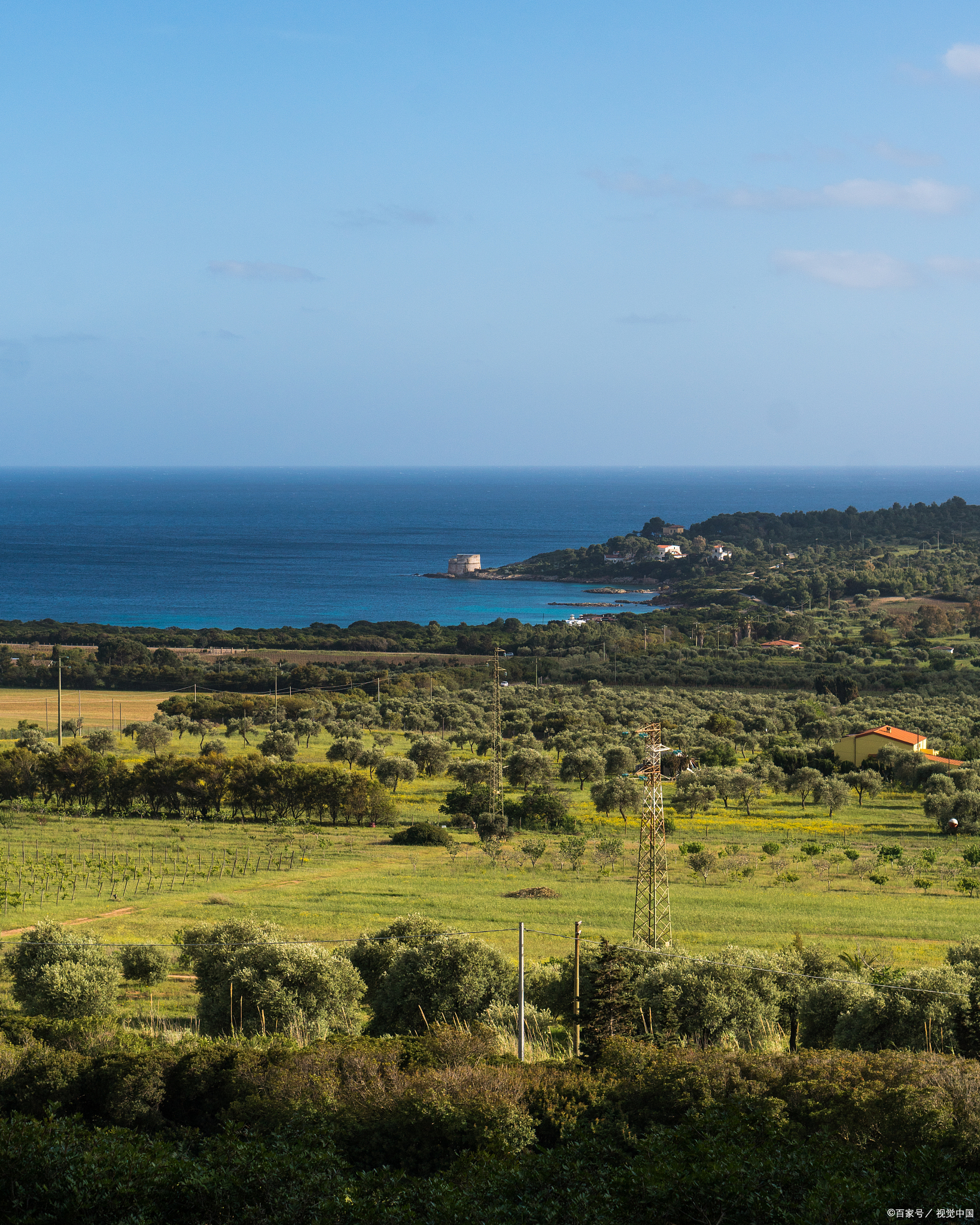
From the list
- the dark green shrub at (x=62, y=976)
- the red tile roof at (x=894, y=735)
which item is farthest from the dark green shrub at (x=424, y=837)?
the red tile roof at (x=894, y=735)

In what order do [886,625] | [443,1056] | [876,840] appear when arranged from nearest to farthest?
[443,1056]
[876,840]
[886,625]

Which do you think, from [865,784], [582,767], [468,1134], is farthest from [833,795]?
[468,1134]

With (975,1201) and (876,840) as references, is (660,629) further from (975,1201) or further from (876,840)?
(975,1201)

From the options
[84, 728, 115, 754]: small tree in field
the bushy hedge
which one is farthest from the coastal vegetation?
[84, 728, 115, 754]: small tree in field

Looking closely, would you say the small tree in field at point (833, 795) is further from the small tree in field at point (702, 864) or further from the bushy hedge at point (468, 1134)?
the bushy hedge at point (468, 1134)

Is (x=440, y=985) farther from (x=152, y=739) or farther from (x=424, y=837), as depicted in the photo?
(x=152, y=739)

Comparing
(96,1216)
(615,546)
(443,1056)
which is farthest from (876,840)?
(615,546)

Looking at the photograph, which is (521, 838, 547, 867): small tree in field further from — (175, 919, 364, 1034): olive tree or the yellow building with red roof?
the yellow building with red roof
